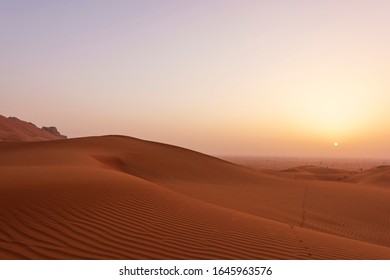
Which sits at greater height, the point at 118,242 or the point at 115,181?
the point at 115,181

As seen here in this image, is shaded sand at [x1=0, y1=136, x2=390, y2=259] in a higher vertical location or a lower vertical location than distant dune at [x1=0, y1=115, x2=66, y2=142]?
lower

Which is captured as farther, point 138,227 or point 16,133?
point 16,133

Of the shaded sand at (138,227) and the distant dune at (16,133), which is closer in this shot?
the shaded sand at (138,227)

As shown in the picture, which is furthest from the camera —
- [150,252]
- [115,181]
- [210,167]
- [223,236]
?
[210,167]

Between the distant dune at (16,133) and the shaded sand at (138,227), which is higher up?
the distant dune at (16,133)

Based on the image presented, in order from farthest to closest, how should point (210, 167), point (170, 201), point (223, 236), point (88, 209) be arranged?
1. point (210, 167)
2. point (170, 201)
3. point (88, 209)
4. point (223, 236)

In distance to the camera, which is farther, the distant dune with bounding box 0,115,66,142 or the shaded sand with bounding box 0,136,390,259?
the distant dune with bounding box 0,115,66,142

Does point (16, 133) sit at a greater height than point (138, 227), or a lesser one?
greater
